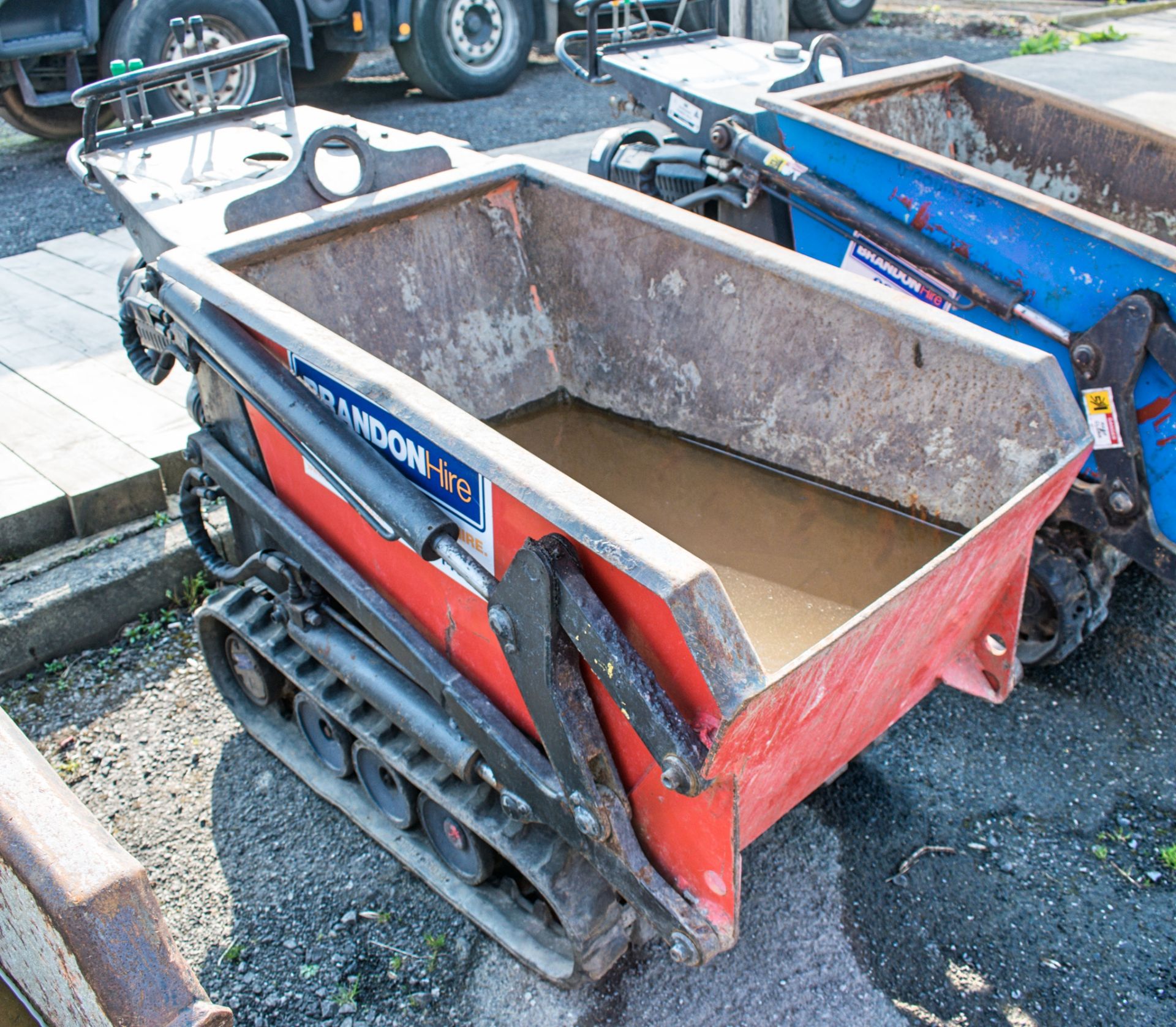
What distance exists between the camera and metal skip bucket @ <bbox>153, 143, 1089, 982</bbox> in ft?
5.99

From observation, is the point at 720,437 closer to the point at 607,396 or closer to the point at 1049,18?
the point at 607,396

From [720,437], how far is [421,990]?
5.25ft

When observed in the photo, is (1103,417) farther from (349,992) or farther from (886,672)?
(349,992)

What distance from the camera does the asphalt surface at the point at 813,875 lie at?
2316 millimetres

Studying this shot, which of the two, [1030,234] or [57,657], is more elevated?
[1030,234]

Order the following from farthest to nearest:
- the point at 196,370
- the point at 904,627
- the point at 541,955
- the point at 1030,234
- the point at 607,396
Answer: the point at 607,396 < the point at 1030,234 < the point at 196,370 < the point at 541,955 < the point at 904,627

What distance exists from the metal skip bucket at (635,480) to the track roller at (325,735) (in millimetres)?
43

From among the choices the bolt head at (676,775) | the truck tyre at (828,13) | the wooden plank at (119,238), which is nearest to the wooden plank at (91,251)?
the wooden plank at (119,238)

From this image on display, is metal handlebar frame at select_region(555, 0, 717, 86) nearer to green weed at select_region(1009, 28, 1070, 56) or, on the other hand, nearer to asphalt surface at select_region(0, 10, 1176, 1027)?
asphalt surface at select_region(0, 10, 1176, 1027)

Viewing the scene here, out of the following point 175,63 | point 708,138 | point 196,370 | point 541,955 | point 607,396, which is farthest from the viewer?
point 708,138

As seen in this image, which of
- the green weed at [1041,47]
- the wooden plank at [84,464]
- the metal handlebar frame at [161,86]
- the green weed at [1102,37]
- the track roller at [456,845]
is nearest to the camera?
the track roller at [456,845]

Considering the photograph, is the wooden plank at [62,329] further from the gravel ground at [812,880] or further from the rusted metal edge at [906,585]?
the rusted metal edge at [906,585]

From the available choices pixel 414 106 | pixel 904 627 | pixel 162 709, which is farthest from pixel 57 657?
pixel 414 106

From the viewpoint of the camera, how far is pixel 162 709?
311 centimetres
